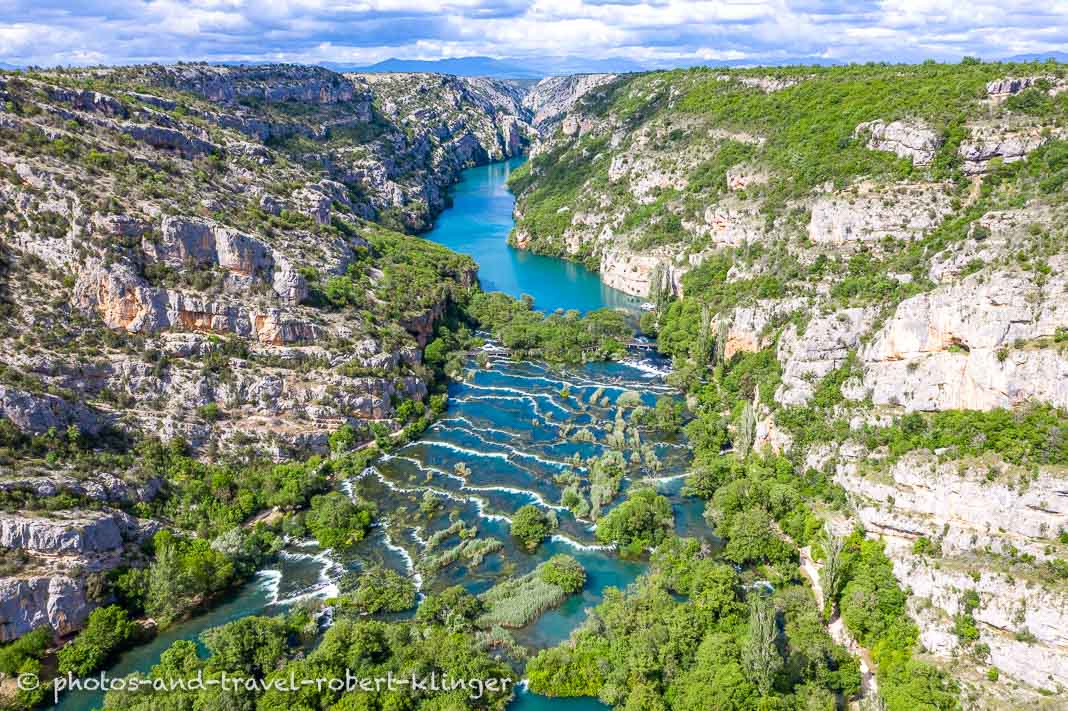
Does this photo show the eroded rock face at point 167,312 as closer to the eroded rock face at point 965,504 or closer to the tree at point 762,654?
the tree at point 762,654

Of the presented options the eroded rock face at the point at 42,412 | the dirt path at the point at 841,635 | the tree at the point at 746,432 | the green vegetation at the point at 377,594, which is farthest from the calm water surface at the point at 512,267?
the eroded rock face at the point at 42,412

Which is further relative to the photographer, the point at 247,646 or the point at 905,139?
the point at 905,139

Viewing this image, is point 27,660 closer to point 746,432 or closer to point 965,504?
point 746,432

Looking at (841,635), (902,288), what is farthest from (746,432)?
(841,635)

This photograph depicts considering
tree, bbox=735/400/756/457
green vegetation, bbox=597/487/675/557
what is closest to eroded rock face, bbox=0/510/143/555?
green vegetation, bbox=597/487/675/557

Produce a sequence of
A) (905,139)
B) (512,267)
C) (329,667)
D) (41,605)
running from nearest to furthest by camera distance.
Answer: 1. (329,667)
2. (41,605)
3. (905,139)
4. (512,267)

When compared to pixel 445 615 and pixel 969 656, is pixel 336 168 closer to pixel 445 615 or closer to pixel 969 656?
pixel 445 615
